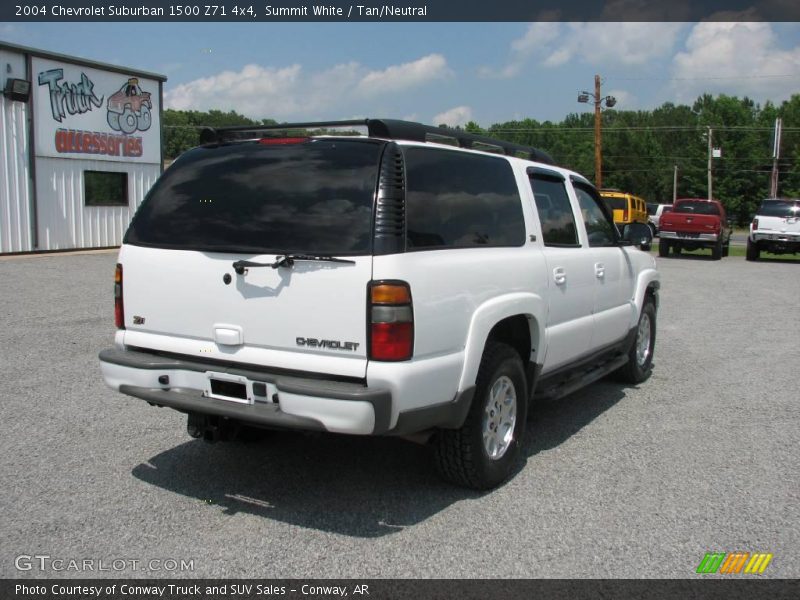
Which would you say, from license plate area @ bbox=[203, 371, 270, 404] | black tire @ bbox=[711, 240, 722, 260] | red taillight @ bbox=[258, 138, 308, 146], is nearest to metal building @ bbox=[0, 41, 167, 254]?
red taillight @ bbox=[258, 138, 308, 146]

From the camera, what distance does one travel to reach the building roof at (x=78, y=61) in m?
18.7

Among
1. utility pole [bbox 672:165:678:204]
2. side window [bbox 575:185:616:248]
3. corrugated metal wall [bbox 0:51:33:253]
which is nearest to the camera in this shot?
side window [bbox 575:185:616:248]

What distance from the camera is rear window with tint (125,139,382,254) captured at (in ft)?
11.8

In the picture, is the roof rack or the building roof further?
the building roof

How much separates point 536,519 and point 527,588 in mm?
723

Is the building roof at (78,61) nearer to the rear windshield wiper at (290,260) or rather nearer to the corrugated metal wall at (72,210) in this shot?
the corrugated metal wall at (72,210)

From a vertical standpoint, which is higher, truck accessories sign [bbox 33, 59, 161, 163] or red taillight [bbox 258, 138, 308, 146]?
truck accessories sign [bbox 33, 59, 161, 163]

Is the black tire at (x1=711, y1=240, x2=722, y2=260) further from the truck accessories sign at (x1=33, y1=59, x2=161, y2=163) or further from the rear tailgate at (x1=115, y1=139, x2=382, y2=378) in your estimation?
the rear tailgate at (x1=115, y1=139, x2=382, y2=378)

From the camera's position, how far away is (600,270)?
5.68 m

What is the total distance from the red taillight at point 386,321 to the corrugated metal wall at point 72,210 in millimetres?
18815

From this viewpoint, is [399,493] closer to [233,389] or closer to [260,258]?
[233,389]
